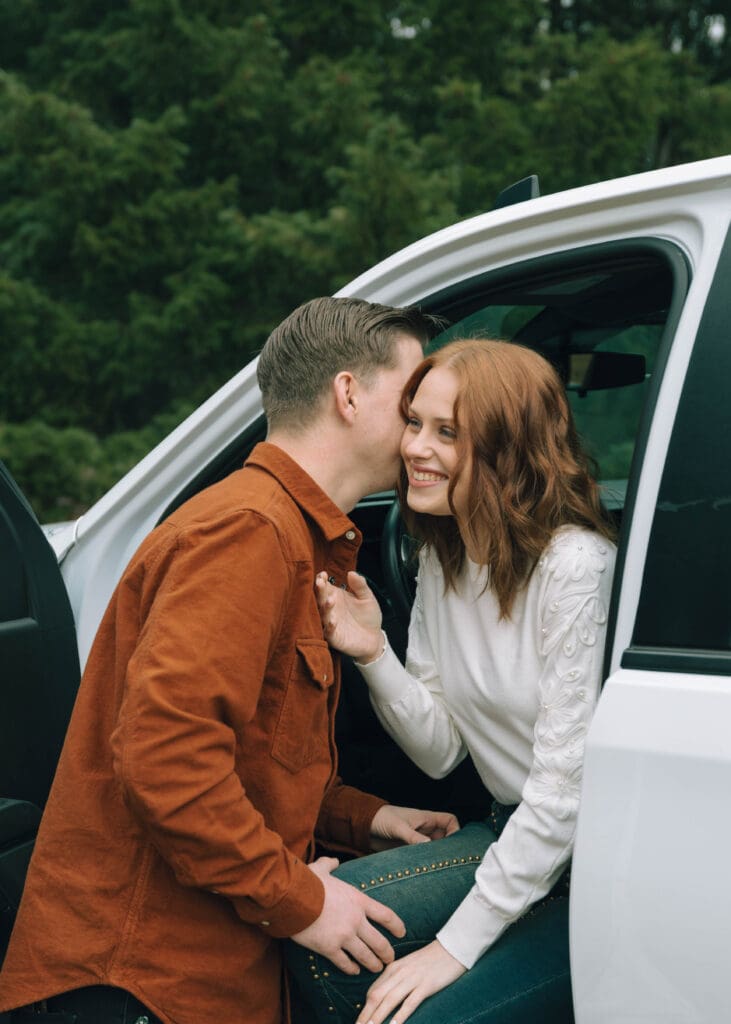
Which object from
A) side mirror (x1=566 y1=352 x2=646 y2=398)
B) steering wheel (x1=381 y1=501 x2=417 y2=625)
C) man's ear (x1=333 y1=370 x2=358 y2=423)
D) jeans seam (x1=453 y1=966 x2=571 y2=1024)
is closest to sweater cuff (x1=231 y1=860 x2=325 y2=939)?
jeans seam (x1=453 y1=966 x2=571 y2=1024)

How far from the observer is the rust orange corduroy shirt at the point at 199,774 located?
155cm

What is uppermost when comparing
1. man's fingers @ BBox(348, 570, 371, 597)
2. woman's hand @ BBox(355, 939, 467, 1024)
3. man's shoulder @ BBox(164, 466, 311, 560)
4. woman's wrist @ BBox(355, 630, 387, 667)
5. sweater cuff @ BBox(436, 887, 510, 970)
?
man's shoulder @ BBox(164, 466, 311, 560)

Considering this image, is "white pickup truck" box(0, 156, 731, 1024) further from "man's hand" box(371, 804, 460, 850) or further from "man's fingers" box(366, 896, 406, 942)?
"man's hand" box(371, 804, 460, 850)

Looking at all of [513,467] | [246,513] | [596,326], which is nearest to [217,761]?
[246,513]

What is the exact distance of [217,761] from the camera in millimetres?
1562

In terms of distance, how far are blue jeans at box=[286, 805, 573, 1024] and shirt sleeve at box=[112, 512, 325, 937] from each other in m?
0.18

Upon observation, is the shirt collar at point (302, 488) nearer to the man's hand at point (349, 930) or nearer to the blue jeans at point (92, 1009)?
the man's hand at point (349, 930)

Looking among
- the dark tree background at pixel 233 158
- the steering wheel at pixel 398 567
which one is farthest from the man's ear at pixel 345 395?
the dark tree background at pixel 233 158

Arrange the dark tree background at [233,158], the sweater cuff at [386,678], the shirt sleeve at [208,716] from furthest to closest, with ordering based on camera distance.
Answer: the dark tree background at [233,158]
the sweater cuff at [386,678]
the shirt sleeve at [208,716]

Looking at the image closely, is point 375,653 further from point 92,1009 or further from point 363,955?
point 92,1009

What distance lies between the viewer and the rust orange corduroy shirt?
1.55 metres

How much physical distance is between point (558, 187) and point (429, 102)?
4.77ft

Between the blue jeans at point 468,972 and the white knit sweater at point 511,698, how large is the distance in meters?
0.05

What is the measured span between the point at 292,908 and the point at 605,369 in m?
1.58
